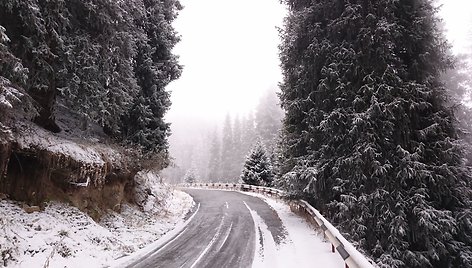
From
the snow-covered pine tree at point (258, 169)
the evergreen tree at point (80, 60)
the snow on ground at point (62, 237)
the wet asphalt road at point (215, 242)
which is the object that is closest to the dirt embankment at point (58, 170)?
the snow on ground at point (62, 237)

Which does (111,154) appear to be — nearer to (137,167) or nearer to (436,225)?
(137,167)

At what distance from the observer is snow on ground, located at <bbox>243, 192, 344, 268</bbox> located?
8.75 metres

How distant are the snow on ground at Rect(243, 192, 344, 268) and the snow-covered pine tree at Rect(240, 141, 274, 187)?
2155cm

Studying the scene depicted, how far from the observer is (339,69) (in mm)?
14680

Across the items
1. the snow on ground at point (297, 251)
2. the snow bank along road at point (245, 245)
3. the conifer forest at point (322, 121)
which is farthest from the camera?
the conifer forest at point (322, 121)

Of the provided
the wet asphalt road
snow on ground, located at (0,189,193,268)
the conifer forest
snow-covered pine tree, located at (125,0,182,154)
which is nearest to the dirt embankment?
the conifer forest

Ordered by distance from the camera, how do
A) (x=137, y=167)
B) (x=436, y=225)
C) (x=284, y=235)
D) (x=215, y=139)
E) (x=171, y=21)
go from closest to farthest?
1. (x=436, y=225)
2. (x=284, y=235)
3. (x=137, y=167)
4. (x=171, y=21)
5. (x=215, y=139)

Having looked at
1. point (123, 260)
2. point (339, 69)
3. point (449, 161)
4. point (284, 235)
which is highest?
point (339, 69)

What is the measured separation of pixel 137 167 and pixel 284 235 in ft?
27.8

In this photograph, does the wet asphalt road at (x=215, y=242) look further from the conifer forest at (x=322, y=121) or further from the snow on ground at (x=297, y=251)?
the conifer forest at (x=322, y=121)

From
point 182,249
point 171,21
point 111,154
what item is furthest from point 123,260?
point 171,21

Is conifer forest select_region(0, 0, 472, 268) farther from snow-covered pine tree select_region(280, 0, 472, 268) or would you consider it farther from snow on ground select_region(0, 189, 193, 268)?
snow on ground select_region(0, 189, 193, 268)

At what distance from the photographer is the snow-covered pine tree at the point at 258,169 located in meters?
36.1

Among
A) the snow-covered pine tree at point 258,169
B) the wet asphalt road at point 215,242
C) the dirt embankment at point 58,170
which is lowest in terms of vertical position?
the wet asphalt road at point 215,242
